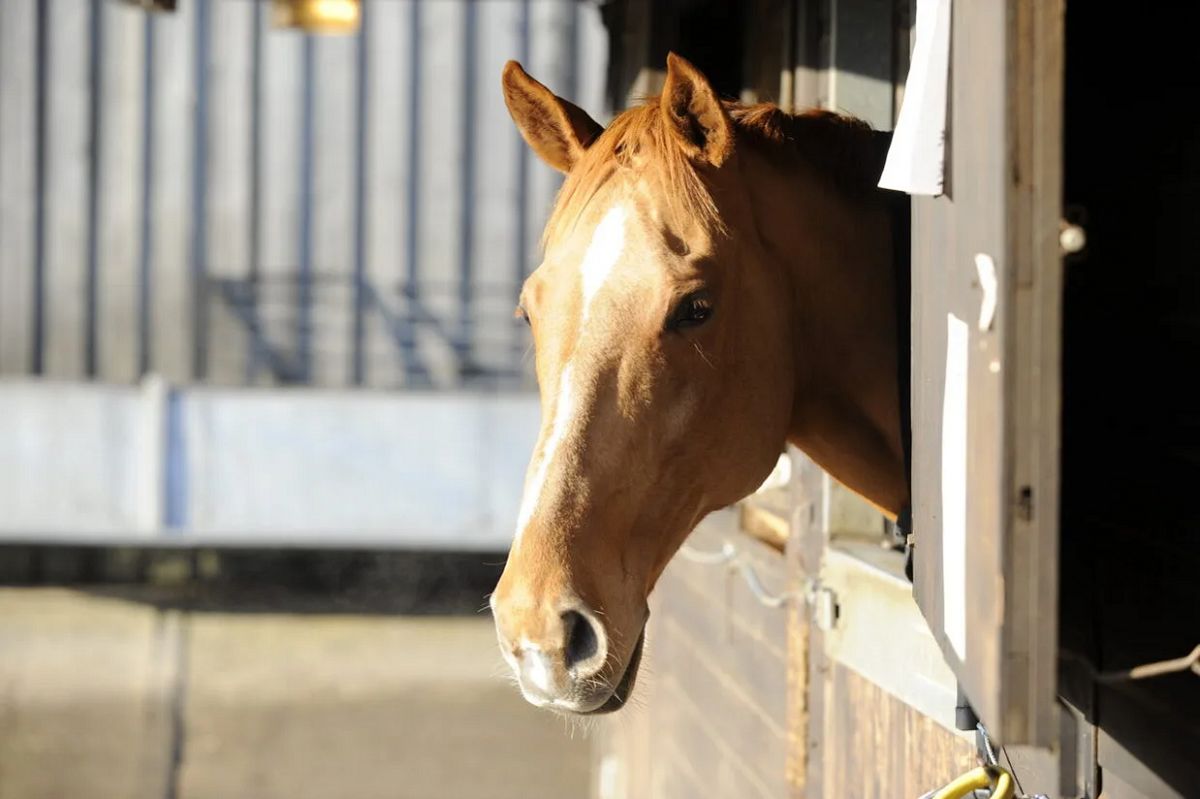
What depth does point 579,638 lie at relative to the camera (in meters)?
1.66

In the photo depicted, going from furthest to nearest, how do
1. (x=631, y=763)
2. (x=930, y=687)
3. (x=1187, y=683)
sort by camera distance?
(x=631, y=763), (x=930, y=687), (x=1187, y=683)

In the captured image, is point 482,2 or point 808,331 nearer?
point 808,331

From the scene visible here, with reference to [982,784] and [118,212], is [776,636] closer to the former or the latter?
[982,784]

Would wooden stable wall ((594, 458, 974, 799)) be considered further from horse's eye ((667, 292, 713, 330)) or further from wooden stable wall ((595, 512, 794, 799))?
horse's eye ((667, 292, 713, 330))

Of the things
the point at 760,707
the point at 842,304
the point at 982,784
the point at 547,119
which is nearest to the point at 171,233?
the point at 760,707

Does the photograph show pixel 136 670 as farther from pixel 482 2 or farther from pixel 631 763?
pixel 482 2

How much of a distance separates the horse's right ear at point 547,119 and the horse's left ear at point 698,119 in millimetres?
268

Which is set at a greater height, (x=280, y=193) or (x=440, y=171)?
(x=440, y=171)

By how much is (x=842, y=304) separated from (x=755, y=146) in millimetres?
290

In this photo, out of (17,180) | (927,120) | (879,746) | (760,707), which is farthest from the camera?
(17,180)

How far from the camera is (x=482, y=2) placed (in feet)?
29.0

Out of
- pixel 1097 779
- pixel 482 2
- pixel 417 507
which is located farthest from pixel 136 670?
pixel 1097 779

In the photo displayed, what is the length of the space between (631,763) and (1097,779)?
325 cm

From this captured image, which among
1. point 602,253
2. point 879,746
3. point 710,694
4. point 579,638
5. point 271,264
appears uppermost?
point 271,264
